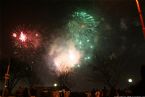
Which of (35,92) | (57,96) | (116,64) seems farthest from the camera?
(116,64)

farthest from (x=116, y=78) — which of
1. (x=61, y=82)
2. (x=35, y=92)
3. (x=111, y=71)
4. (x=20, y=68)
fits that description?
(x=35, y=92)

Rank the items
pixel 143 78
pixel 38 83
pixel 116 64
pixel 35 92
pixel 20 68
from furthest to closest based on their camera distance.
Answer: pixel 38 83, pixel 20 68, pixel 116 64, pixel 35 92, pixel 143 78

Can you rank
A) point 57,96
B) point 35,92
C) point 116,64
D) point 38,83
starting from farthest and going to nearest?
1. point 38,83
2. point 116,64
3. point 35,92
4. point 57,96

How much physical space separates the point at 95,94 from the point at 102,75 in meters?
32.4

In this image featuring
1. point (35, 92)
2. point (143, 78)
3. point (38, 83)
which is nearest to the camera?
point (143, 78)

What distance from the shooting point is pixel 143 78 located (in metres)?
39.5

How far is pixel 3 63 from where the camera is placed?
83812 millimetres

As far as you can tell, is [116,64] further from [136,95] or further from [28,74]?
[136,95]

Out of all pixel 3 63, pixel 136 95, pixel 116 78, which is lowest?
pixel 136 95

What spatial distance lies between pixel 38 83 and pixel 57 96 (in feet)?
167

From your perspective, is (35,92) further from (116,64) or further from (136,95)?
(116,64)

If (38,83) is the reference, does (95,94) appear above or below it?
below

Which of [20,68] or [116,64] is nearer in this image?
[116,64]

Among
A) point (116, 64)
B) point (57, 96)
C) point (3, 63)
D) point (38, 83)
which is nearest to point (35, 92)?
point (57, 96)
